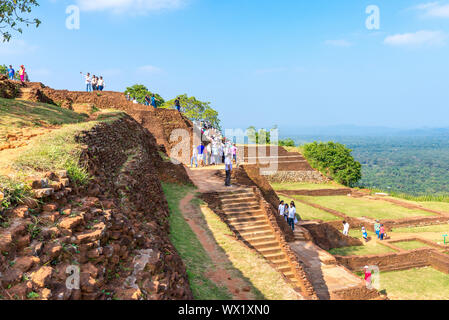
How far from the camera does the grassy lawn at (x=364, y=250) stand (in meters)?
15.1

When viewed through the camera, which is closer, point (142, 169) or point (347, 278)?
point (142, 169)

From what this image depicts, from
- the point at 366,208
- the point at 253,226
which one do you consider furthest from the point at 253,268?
the point at 366,208

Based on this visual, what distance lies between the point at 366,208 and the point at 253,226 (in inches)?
618

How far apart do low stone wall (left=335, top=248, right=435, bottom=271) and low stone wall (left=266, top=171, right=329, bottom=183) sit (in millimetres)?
16696

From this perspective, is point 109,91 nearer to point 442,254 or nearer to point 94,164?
point 94,164

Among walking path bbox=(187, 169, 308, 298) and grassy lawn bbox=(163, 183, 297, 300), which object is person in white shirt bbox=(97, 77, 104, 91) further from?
grassy lawn bbox=(163, 183, 297, 300)

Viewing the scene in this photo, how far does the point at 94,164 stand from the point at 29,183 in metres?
2.42

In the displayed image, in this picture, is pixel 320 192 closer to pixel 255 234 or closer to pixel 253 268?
pixel 255 234

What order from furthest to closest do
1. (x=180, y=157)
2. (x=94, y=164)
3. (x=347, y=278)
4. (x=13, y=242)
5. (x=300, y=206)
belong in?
1. (x=300, y=206)
2. (x=180, y=157)
3. (x=347, y=278)
4. (x=94, y=164)
5. (x=13, y=242)

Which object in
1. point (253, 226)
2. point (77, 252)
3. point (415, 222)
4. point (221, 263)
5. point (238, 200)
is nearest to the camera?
point (77, 252)

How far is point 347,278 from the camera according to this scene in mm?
10383

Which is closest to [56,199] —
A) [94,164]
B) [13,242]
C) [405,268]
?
[13,242]

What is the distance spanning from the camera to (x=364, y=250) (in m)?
15.6

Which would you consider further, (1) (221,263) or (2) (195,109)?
(2) (195,109)
